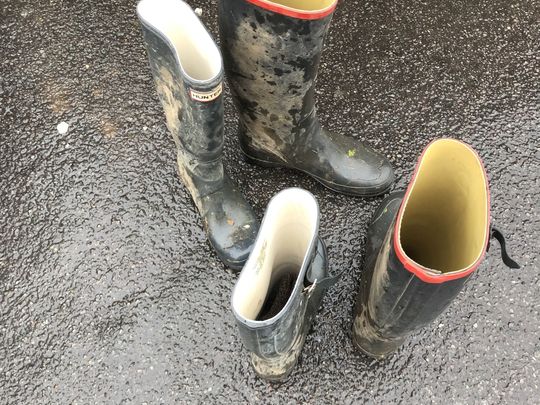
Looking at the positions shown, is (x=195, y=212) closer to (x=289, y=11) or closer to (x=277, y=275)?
(x=277, y=275)

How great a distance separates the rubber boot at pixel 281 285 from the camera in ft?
A: 3.07

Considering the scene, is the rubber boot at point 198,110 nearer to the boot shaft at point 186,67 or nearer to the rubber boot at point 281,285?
the boot shaft at point 186,67

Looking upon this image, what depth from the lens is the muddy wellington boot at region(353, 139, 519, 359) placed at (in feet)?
2.91

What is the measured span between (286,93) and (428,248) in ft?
1.56

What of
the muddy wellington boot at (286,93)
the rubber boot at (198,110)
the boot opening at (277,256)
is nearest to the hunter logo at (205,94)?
the rubber boot at (198,110)

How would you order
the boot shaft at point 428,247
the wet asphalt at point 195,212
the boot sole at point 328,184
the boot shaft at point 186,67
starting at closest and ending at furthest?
the boot shaft at point 428,247, the boot shaft at point 186,67, the wet asphalt at point 195,212, the boot sole at point 328,184

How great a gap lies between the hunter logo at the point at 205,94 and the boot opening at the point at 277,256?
0.23 meters

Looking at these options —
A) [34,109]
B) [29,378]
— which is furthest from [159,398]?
[34,109]

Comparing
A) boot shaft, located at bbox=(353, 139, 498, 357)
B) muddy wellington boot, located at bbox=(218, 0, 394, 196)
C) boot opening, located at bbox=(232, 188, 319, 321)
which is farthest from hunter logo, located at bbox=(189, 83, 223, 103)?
boot shaft, located at bbox=(353, 139, 498, 357)

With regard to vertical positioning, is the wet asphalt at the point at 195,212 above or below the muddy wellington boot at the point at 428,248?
below

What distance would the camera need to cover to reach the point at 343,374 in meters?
1.25

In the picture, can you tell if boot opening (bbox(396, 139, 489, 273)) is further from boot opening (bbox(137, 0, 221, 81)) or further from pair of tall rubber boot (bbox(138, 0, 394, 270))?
boot opening (bbox(137, 0, 221, 81))

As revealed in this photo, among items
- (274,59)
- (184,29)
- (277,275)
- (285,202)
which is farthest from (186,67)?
(277,275)

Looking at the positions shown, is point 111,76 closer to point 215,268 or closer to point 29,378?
point 215,268
